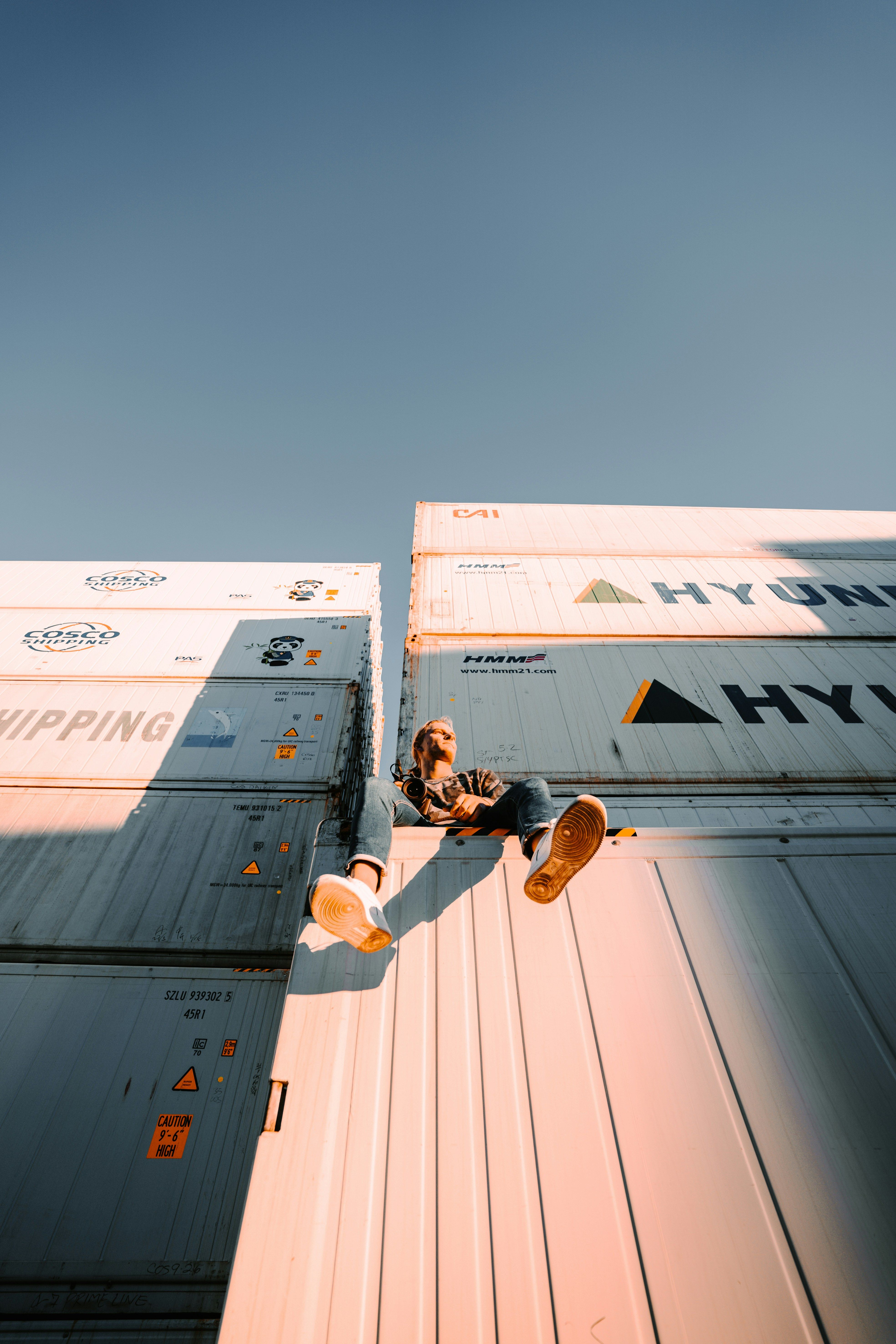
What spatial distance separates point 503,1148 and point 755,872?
1.84 m

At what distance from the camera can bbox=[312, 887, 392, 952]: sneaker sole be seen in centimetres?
213

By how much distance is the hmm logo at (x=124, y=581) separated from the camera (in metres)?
9.71

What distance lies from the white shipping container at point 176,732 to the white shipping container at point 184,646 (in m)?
0.26

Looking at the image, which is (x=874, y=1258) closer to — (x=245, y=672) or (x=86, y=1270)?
(x=86, y=1270)

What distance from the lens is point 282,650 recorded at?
27.7 feet

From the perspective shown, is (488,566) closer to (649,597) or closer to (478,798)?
(649,597)

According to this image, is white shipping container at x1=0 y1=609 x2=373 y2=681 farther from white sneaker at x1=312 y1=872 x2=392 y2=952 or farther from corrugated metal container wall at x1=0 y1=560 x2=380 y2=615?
white sneaker at x1=312 y1=872 x2=392 y2=952

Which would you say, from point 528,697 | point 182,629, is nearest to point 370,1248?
point 528,697

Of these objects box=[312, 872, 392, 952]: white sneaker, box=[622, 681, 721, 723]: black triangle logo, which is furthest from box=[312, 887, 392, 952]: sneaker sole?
box=[622, 681, 721, 723]: black triangle logo

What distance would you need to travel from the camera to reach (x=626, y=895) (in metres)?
2.70

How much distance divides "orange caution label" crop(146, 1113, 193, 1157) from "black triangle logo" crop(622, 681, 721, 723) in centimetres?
567

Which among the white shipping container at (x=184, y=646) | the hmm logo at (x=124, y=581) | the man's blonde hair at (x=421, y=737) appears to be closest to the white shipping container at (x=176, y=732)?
the white shipping container at (x=184, y=646)

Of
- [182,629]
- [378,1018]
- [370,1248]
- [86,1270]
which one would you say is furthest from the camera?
[182,629]

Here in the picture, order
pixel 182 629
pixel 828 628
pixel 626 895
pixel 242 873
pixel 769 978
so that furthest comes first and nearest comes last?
pixel 182 629 < pixel 828 628 < pixel 242 873 < pixel 626 895 < pixel 769 978
